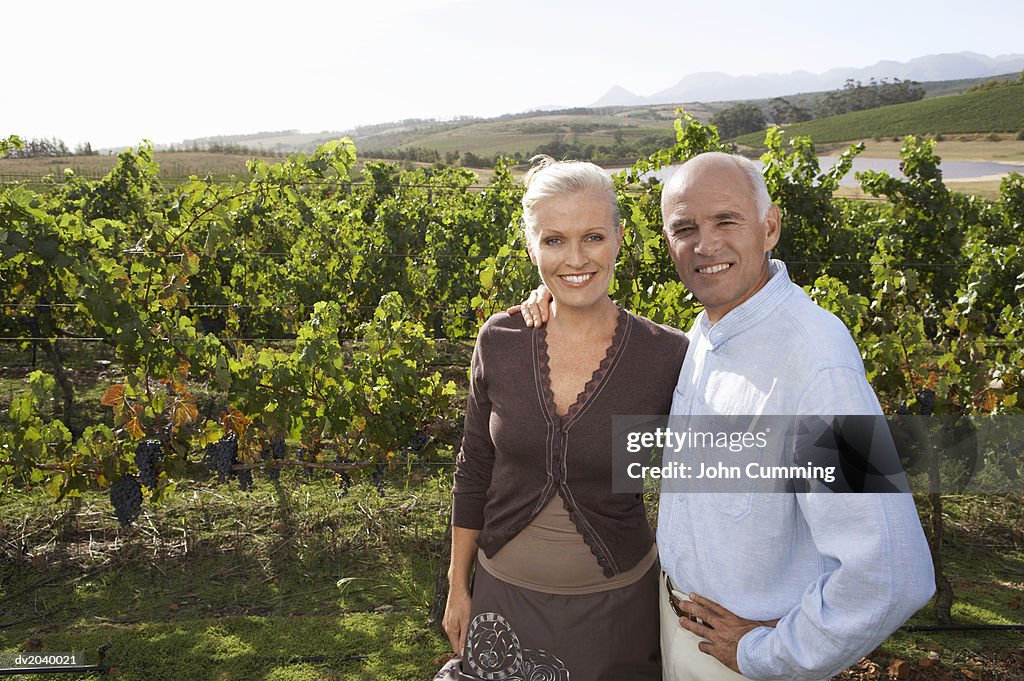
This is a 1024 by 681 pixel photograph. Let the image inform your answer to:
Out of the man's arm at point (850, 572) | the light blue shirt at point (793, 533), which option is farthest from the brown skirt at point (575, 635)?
the man's arm at point (850, 572)

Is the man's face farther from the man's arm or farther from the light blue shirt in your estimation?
the man's arm

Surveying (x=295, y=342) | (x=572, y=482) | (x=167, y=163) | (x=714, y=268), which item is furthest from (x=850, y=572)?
(x=167, y=163)

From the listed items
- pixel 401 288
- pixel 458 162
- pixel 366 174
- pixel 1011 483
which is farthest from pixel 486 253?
pixel 458 162

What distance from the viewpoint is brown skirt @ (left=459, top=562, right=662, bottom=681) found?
1831 millimetres

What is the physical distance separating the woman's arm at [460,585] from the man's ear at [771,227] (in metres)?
1.12

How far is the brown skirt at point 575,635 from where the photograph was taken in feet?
6.01

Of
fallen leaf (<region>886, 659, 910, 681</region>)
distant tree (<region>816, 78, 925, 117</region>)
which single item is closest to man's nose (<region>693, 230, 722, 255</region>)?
fallen leaf (<region>886, 659, 910, 681</region>)

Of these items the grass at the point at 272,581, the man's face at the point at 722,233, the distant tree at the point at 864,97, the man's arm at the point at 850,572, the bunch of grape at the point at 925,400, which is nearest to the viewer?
the man's arm at the point at 850,572

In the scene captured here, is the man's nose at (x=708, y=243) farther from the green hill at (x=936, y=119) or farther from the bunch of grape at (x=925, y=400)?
the green hill at (x=936, y=119)

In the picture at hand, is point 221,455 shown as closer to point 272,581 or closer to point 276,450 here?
point 276,450

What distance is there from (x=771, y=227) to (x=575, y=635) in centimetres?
108

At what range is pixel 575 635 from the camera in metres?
1.84

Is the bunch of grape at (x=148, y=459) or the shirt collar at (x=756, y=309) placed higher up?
Result: the shirt collar at (x=756, y=309)

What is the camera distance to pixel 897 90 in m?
63.1
